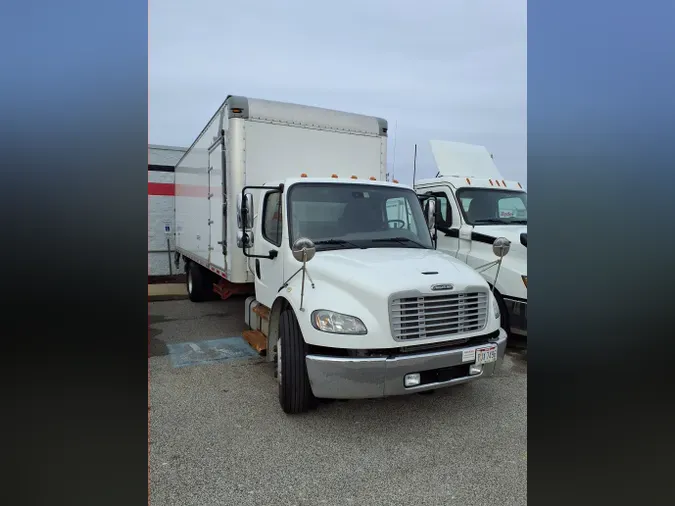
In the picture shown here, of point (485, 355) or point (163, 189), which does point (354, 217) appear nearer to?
point (485, 355)

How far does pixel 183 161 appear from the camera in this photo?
10.1m

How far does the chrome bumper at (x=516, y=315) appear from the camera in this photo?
609cm

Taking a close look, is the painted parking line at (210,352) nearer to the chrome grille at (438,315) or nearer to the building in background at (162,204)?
the chrome grille at (438,315)

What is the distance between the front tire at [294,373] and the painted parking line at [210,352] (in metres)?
2.21

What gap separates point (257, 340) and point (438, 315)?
8.76 feet

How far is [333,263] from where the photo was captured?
14.1 feet

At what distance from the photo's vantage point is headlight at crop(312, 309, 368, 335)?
12.0ft

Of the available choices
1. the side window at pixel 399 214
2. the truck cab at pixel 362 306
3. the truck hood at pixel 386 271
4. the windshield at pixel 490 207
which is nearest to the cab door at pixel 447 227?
the windshield at pixel 490 207

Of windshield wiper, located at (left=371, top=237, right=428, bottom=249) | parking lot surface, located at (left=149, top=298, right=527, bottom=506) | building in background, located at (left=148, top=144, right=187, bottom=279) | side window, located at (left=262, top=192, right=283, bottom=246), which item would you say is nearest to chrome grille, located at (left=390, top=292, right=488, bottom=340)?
parking lot surface, located at (left=149, top=298, right=527, bottom=506)

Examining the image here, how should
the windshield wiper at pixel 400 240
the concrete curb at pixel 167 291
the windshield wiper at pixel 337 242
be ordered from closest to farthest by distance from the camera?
1. the windshield wiper at pixel 337 242
2. the windshield wiper at pixel 400 240
3. the concrete curb at pixel 167 291

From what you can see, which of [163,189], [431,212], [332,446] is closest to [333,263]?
[332,446]
